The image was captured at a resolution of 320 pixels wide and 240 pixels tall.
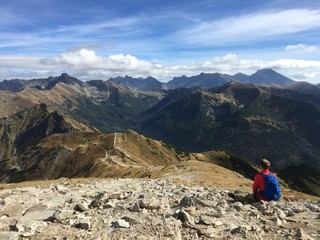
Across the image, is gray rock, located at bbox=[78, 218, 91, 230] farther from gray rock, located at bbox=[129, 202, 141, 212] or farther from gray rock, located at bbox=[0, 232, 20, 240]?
gray rock, located at bbox=[129, 202, 141, 212]

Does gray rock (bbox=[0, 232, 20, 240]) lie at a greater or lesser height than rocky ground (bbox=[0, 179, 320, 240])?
greater

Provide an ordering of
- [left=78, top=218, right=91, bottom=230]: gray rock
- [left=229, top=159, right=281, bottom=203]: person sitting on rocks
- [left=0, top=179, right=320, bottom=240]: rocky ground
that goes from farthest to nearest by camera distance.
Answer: [left=229, top=159, right=281, bottom=203]: person sitting on rocks → [left=78, top=218, right=91, bottom=230]: gray rock → [left=0, top=179, right=320, bottom=240]: rocky ground

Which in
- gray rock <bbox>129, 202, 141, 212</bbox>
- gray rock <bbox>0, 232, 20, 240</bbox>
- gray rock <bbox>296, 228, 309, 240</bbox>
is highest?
gray rock <bbox>296, 228, 309, 240</bbox>

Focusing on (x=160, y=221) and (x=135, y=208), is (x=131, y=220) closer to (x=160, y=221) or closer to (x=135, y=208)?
(x=160, y=221)

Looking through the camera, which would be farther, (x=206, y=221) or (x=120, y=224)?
(x=206, y=221)

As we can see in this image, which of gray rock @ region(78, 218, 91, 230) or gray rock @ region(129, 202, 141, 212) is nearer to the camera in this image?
gray rock @ region(78, 218, 91, 230)

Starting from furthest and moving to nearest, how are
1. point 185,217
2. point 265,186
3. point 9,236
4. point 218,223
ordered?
point 265,186 < point 185,217 < point 218,223 < point 9,236

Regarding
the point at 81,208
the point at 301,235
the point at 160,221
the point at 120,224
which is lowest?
the point at 81,208

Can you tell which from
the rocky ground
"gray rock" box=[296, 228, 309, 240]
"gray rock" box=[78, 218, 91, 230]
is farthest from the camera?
"gray rock" box=[78, 218, 91, 230]

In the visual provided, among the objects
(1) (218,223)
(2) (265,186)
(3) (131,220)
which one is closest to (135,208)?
(3) (131,220)

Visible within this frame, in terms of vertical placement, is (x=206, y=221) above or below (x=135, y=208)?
above

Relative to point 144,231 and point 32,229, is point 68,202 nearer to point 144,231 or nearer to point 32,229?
point 32,229

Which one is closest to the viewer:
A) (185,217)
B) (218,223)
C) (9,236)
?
(9,236)

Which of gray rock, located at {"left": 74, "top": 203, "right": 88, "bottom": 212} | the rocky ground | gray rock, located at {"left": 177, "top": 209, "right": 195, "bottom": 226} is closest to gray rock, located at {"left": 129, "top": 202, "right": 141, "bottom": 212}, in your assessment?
the rocky ground
